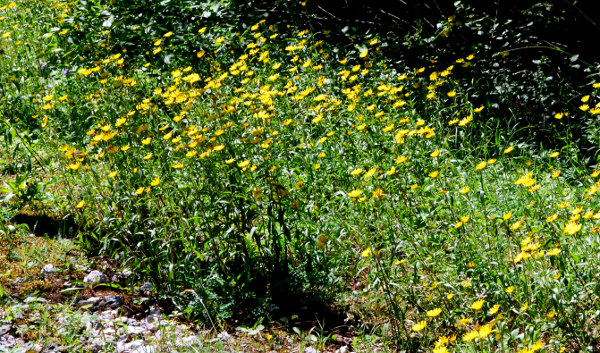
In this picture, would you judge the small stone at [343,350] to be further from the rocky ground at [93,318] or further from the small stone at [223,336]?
the small stone at [223,336]

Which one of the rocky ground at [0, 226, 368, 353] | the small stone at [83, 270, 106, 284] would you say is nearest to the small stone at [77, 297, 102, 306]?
the rocky ground at [0, 226, 368, 353]

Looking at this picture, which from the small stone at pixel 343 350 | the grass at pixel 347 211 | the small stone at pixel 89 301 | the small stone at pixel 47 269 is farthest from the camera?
the small stone at pixel 47 269

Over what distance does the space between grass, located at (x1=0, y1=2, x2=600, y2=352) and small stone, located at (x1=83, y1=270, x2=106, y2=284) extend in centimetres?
16

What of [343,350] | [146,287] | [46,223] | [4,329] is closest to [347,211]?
[343,350]

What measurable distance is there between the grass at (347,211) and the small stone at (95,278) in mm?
157

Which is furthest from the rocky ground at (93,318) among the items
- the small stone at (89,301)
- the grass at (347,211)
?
the grass at (347,211)

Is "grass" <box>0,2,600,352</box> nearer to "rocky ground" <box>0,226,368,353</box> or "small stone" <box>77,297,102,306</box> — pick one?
"rocky ground" <box>0,226,368,353</box>

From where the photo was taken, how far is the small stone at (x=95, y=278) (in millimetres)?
3535

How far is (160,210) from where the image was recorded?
11.1ft

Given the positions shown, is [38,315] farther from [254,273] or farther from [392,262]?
[392,262]

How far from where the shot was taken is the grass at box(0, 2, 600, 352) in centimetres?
288

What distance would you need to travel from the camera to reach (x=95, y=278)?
355cm

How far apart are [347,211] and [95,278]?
1.46m

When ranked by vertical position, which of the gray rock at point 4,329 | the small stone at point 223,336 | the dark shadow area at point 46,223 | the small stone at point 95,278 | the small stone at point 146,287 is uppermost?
the gray rock at point 4,329
